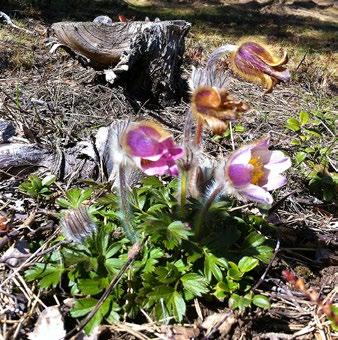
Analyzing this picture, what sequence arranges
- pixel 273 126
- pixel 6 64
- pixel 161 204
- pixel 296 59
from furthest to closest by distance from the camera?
1. pixel 296 59
2. pixel 6 64
3. pixel 273 126
4. pixel 161 204

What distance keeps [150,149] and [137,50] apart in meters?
1.98

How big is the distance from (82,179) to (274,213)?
100 cm

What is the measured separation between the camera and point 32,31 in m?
5.11

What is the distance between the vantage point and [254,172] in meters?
1.83

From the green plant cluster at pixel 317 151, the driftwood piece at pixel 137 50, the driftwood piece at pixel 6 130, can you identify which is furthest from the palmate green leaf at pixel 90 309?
the driftwood piece at pixel 137 50

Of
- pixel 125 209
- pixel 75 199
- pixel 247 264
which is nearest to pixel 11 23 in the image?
pixel 75 199

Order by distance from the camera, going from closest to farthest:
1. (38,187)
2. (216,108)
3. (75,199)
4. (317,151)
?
1. (216,108)
2. (75,199)
3. (38,187)
4. (317,151)

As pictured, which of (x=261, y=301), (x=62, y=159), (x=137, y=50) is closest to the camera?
(x=261, y=301)

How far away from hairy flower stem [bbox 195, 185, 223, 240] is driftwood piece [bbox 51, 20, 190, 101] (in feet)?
5.92

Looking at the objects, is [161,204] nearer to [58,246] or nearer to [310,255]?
[58,246]

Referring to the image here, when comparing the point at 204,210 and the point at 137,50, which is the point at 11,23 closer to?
the point at 137,50

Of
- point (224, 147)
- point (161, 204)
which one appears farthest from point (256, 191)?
point (224, 147)

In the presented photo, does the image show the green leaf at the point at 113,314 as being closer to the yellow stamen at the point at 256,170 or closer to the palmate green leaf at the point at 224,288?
the palmate green leaf at the point at 224,288

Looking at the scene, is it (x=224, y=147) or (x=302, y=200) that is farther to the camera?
(x=224, y=147)
